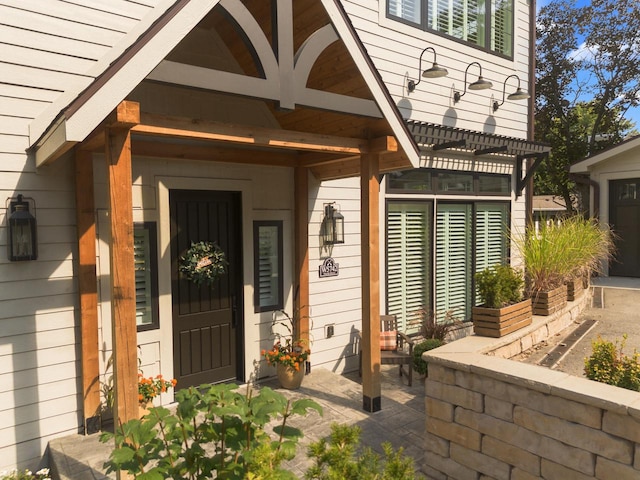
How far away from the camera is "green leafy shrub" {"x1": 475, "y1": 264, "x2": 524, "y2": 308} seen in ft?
14.6

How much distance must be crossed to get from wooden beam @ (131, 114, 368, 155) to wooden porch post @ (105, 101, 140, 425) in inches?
8.7

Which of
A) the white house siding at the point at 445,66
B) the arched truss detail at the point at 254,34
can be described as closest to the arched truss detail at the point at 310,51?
the arched truss detail at the point at 254,34

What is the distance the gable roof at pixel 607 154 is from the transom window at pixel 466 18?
4418 mm

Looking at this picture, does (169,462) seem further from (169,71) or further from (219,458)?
(169,71)

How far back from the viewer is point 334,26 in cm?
371

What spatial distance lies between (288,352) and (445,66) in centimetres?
509

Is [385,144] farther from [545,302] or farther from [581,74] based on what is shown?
[581,74]

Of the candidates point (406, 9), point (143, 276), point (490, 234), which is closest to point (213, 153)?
point (143, 276)

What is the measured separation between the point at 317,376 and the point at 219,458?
3.50 m

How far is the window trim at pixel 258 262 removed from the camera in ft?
17.2

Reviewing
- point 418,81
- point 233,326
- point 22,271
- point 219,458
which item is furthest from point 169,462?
point 418,81

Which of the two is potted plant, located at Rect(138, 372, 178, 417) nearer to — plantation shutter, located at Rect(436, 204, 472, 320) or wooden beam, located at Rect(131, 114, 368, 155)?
wooden beam, located at Rect(131, 114, 368, 155)

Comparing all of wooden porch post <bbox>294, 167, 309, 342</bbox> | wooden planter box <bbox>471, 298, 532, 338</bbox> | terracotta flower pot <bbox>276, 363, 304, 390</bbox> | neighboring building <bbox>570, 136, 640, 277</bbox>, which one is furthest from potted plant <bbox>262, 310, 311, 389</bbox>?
neighboring building <bbox>570, 136, 640, 277</bbox>

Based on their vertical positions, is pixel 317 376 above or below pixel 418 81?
below
